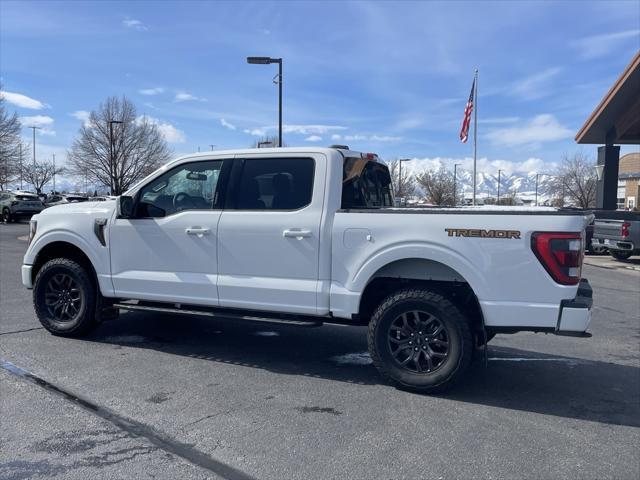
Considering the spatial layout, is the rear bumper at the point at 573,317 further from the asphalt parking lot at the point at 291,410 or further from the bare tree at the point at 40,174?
the bare tree at the point at 40,174

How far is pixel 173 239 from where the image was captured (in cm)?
558

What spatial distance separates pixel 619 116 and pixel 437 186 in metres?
42.2

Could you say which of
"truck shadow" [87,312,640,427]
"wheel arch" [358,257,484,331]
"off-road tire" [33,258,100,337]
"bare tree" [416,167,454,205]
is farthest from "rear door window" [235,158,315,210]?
"bare tree" [416,167,454,205]

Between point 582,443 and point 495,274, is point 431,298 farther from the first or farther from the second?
point 582,443

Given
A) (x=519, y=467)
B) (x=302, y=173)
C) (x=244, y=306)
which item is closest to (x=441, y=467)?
(x=519, y=467)

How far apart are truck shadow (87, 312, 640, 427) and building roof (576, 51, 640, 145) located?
15.3 metres

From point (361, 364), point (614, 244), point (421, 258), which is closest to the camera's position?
point (421, 258)

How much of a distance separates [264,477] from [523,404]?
2427mm

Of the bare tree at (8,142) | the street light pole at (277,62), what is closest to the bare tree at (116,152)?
the bare tree at (8,142)

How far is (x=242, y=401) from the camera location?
4.48 meters

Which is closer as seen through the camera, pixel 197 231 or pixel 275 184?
pixel 275 184

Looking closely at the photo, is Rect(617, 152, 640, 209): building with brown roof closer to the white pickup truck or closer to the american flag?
the american flag

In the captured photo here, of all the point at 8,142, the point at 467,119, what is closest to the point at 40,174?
the point at 8,142

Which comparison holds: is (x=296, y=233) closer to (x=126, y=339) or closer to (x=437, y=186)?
(x=126, y=339)
